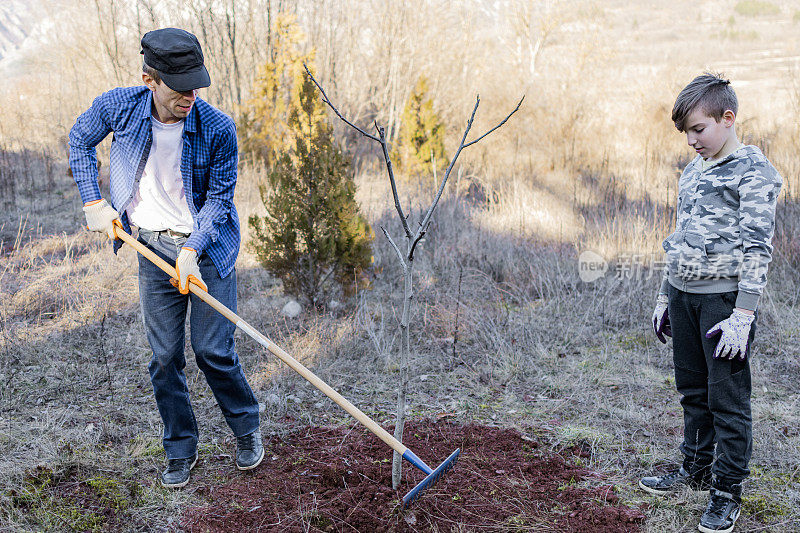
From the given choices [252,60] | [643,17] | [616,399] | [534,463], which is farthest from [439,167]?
[643,17]

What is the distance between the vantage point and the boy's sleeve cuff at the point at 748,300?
2041 millimetres

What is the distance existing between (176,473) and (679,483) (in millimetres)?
2355

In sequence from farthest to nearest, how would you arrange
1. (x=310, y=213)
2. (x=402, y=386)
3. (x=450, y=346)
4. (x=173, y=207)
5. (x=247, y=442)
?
(x=310, y=213), (x=450, y=346), (x=247, y=442), (x=173, y=207), (x=402, y=386)

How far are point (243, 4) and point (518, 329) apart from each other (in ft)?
24.3

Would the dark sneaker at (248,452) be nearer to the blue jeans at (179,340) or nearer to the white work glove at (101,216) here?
the blue jeans at (179,340)

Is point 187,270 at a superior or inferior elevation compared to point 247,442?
superior

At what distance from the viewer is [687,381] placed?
243 centimetres

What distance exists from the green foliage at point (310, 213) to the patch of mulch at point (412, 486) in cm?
212

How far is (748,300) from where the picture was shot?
205 cm

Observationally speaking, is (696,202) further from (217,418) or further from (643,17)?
(643,17)

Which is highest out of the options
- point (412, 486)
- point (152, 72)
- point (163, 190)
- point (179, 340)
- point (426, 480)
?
point (152, 72)

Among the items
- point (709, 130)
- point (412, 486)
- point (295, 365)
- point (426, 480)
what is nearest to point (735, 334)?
point (709, 130)

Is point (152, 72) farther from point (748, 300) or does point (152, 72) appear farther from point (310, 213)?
point (310, 213)

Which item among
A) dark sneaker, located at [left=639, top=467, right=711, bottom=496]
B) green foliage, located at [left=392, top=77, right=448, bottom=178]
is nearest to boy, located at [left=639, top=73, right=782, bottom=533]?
dark sneaker, located at [left=639, top=467, right=711, bottom=496]
